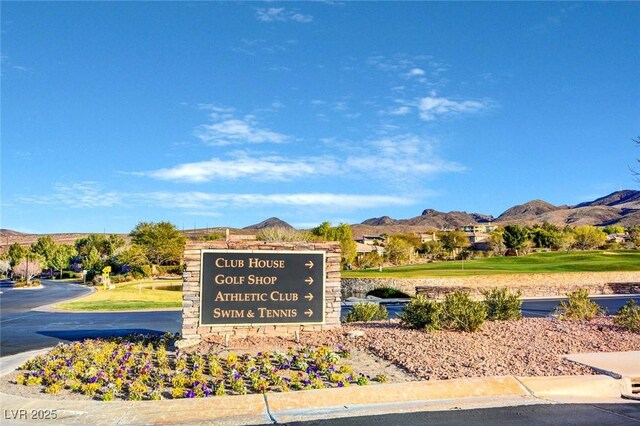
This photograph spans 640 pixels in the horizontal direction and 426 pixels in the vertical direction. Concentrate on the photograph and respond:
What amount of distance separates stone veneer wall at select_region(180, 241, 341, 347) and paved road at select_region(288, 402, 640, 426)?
4.93 meters

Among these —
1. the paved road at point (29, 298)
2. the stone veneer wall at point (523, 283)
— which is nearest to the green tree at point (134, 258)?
the paved road at point (29, 298)

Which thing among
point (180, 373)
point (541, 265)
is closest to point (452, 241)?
point (541, 265)

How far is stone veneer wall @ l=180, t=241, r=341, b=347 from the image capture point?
1109cm

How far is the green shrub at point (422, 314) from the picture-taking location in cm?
1155

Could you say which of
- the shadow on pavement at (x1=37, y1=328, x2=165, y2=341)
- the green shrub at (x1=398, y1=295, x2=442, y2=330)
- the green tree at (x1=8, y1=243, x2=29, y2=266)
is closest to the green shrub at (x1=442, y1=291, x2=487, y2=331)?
the green shrub at (x1=398, y1=295, x2=442, y2=330)

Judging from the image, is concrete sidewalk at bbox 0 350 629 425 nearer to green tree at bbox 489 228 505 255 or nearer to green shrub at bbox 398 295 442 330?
green shrub at bbox 398 295 442 330

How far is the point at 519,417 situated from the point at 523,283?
115ft

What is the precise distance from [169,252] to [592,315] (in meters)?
68.5

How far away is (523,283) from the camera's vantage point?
39.2 meters

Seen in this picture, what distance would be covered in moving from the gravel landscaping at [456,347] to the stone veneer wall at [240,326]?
0.25m

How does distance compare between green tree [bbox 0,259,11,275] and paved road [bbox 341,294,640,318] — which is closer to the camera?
paved road [bbox 341,294,640,318]

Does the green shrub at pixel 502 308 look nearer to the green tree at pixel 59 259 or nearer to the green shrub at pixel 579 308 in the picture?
the green shrub at pixel 579 308

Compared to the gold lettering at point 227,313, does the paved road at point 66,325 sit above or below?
below

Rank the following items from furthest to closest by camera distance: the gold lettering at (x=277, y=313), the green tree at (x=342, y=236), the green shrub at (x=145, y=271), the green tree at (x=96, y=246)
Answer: the green tree at (x=96, y=246), the green tree at (x=342, y=236), the green shrub at (x=145, y=271), the gold lettering at (x=277, y=313)
